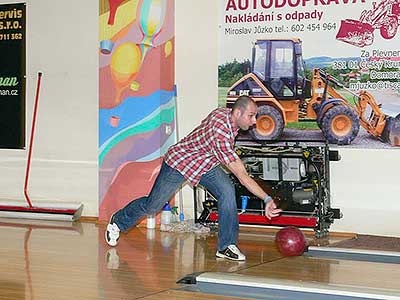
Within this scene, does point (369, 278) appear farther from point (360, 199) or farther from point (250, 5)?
point (250, 5)

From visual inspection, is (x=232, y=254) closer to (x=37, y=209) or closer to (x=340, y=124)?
(x=340, y=124)

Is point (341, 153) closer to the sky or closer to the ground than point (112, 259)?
closer to the sky

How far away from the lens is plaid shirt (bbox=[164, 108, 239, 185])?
21.0ft

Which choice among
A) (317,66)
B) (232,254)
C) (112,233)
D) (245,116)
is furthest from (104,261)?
(317,66)

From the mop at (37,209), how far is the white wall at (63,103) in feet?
0.22

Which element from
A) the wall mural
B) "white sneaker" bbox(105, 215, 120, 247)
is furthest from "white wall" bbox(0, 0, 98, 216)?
"white sneaker" bbox(105, 215, 120, 247)

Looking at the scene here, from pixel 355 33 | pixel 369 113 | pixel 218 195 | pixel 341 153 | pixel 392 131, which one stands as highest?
pixel 355 33

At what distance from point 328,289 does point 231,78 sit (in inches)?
159

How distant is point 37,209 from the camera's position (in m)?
9.53

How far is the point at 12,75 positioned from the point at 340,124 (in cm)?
415

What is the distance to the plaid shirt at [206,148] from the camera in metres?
6.41

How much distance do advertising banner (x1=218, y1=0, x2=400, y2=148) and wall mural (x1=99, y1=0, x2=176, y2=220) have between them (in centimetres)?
64

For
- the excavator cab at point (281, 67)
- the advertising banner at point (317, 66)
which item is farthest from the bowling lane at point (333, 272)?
the excavator cab at point (281, 67)

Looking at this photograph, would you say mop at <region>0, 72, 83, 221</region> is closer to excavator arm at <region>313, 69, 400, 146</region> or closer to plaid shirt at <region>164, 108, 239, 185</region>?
plaid shirt at <region>164, 108, 239, 185</region>
